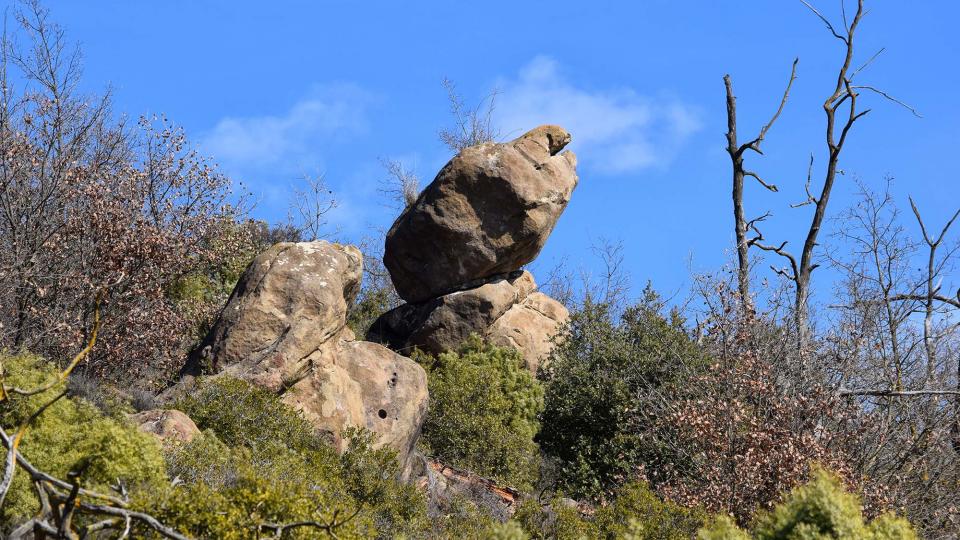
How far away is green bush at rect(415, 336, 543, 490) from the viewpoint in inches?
701

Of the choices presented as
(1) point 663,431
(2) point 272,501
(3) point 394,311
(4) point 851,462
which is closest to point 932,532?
(4) point 851,462

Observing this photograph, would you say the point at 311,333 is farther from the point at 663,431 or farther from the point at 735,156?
the point at 735,156

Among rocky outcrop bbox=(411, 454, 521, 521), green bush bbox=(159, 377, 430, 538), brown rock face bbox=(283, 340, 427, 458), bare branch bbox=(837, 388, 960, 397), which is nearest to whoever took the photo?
green bush bbox=(159, 377, 430, 538)

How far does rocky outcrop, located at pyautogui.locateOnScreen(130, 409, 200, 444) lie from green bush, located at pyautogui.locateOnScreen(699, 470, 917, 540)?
6476 millimetres

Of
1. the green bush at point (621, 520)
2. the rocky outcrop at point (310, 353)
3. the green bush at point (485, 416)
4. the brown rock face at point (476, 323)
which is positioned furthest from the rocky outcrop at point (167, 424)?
the brown rock face at point (476, 323)

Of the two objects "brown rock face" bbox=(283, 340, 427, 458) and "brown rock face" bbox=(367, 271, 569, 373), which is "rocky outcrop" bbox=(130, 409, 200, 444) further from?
"brown rock face" bbox=(367, 271, 569, 373)

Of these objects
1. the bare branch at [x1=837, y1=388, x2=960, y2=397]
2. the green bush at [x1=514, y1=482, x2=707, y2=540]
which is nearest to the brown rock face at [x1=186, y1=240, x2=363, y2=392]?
the green bush at [x1=514, y1=482, x2=707, y2=540]

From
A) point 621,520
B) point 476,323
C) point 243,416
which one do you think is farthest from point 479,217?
point 621,520

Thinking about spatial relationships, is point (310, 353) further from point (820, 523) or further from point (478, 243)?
point (820, 523)

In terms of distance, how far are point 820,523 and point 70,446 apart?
6.67 meters

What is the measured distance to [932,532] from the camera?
14.0 m

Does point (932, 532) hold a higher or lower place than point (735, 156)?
lower

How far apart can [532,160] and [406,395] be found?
699cm

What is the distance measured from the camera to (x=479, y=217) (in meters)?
21.3
